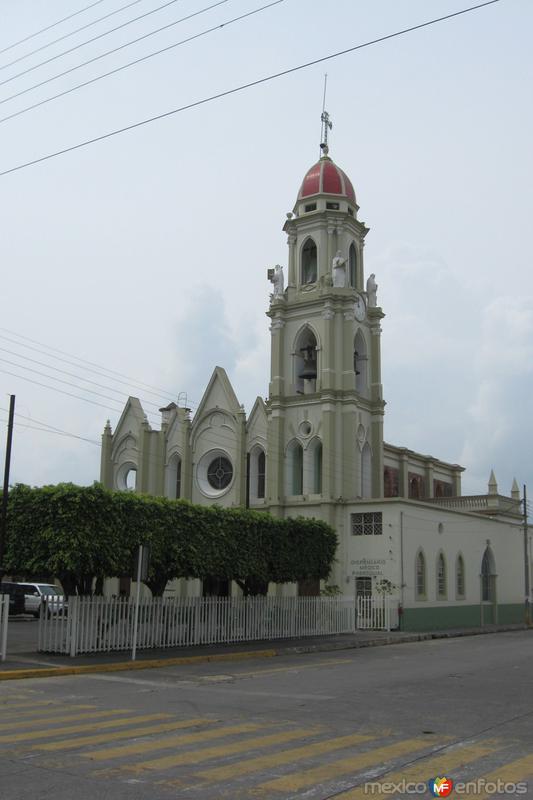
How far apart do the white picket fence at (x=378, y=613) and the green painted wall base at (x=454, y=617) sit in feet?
2.15

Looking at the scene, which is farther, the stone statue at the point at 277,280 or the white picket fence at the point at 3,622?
the stone statue at the point at 277,280

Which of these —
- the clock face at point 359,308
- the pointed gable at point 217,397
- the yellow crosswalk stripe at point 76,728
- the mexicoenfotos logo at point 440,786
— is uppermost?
the clock face at point 359,308

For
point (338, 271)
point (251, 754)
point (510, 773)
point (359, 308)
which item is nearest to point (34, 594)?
point (359, 308)

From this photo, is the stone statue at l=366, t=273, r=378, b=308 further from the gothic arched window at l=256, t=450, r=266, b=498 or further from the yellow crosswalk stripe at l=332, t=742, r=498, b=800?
the yellow crosswalk stripe at l=332, t=742, r=498, b=800

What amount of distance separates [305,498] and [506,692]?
83.9ft

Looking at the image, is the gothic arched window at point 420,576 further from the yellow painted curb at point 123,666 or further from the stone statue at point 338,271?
the yellow painted curb at point 123,666

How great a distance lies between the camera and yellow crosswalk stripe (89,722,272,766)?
8.75m

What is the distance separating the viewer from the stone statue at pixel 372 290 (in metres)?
45.4

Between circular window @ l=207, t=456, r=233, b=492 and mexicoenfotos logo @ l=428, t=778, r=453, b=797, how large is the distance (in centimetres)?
3707

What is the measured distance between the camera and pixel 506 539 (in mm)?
47000

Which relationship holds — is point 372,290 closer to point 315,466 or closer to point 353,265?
point 353,265

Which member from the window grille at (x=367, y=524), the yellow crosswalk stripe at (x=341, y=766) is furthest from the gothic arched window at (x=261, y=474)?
the yellow crosswalk stripe at (x=341, y=766)

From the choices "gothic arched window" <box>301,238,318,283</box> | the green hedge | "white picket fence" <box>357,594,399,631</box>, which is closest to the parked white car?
"white picket fence" <box>357,594,399,631</box>

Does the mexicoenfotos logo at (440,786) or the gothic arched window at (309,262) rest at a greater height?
the gothic arched window at (309,262)
